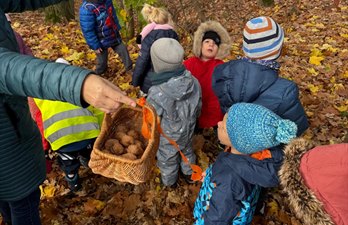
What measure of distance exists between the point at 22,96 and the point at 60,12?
21.8ft

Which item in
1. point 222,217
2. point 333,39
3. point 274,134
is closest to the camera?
point 274,134

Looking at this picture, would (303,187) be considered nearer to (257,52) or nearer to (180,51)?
(257,52)

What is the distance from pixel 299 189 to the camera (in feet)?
5.76

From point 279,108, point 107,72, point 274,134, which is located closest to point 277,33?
point 279,108

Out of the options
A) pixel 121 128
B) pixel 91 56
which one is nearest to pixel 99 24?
pixel 91 56

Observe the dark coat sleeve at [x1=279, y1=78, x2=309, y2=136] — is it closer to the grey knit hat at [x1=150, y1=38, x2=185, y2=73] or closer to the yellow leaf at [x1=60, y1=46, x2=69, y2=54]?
the grey knit hat at [x1=150, y1=38, x2=185, y2=73]

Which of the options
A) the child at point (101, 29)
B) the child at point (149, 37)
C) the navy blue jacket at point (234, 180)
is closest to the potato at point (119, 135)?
the navy blue jacket at point (234, 180)

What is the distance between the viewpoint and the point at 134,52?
6.30 m

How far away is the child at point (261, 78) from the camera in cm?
264

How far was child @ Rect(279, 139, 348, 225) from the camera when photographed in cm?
153

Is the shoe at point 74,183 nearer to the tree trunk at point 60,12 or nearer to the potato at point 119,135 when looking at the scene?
the potato at point 119,135

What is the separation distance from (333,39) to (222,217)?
528cm

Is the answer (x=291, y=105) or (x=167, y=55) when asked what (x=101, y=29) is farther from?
(x=291, y=105)

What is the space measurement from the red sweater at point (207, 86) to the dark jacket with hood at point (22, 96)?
6.44ft
